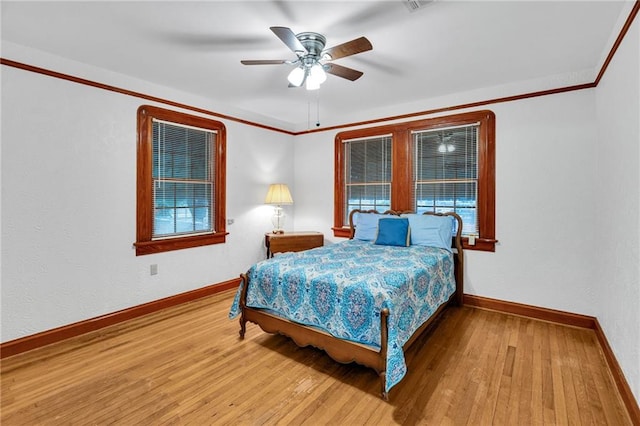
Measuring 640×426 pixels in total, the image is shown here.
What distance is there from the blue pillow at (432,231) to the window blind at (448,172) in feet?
0.81

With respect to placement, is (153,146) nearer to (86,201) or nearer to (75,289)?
(86,201)

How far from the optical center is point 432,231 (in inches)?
146

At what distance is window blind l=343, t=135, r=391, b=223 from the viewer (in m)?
4.46

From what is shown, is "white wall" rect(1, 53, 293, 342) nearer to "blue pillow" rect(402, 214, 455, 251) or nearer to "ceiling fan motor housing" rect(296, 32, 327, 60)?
"ceiling fan motor housing" rect(296, 32, 327, 60)

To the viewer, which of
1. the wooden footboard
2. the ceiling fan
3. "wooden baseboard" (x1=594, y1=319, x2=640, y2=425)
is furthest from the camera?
the ceiling fan

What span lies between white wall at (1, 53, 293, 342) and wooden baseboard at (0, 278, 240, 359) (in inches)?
2.1

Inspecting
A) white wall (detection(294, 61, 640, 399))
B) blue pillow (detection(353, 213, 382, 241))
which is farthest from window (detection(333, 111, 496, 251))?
blue pillow (detection(353, 213, 382, 241))

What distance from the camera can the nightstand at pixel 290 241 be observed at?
456cm

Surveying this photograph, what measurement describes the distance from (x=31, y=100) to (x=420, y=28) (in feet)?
10.6

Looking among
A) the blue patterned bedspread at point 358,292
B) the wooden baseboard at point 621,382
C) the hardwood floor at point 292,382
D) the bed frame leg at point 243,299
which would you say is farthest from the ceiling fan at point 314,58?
the wooden baseboard at point 621,382

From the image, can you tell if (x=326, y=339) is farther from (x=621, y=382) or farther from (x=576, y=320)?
(x=576, y=320)

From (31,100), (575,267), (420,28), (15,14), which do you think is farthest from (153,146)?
(575,267)

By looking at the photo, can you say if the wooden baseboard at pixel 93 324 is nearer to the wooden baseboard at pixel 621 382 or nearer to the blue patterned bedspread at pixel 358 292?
the blue patterned bedspread at pixel 358 292

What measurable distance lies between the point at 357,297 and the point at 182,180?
8.94 ft
